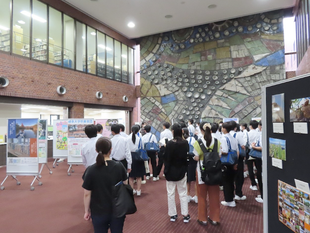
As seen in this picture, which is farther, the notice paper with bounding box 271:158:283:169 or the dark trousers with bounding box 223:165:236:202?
the dark trousers with bounding box 223:165:236:202

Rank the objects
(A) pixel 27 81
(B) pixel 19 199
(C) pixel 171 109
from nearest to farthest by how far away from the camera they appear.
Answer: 1. (B) pixel 19 199
2. (A) pixel 27 81
3. (C) pixel 171 109

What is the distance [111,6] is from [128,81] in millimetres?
4798

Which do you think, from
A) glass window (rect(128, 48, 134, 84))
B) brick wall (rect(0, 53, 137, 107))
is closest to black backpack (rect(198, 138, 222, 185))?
brick wall (rect(0, 53, 137, 107))

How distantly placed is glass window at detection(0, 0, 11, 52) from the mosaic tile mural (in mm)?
7385

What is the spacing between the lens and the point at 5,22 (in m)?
7.72

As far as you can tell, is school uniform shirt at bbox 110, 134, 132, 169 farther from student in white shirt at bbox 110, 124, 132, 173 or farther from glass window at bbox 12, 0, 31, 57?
glass window at bbox 12, 0, 31, 57

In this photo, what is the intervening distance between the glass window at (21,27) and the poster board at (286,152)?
8.96 metres

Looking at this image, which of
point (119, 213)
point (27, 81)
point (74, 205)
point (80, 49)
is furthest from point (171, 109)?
point (119, 213)

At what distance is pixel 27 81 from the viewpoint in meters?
7.98

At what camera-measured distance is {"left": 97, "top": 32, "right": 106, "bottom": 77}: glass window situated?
11.5 metres

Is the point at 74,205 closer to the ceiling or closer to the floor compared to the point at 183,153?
closer to the floor

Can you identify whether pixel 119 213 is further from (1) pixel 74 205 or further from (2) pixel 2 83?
(2) pixel 2 83

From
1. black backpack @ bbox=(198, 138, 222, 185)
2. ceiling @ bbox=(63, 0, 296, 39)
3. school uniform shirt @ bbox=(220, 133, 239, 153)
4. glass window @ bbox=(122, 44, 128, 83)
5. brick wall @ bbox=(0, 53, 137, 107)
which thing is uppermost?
ceiling @ bbox=(63, 0, 296, 39)

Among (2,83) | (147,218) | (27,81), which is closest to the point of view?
(147,218)
